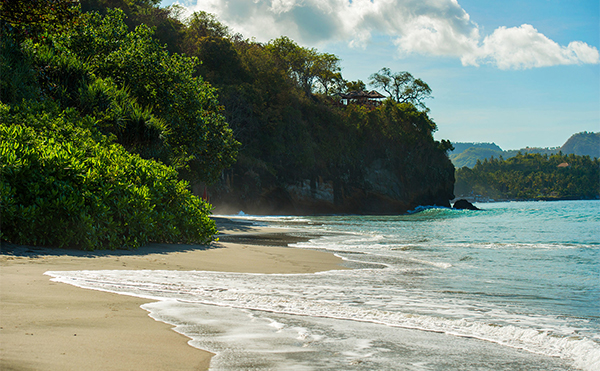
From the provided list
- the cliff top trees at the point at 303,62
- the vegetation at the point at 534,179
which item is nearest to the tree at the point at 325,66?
the cliff top trees at the point at 303,62

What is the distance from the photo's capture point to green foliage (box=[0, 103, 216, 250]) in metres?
6.82

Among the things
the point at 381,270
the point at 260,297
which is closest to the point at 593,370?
the point at 260,297

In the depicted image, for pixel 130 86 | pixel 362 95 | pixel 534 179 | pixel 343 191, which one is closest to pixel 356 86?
pixel 362 95

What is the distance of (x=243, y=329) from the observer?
350cm

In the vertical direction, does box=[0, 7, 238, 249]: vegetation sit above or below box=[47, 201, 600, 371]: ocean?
above

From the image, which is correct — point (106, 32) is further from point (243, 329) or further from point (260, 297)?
point (243, 329)

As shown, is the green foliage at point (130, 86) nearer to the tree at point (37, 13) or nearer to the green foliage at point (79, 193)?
the tree at point (37, 13)

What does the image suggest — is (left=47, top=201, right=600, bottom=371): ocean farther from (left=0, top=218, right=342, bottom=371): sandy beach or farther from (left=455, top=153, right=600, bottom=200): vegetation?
(left=455, top=153, right=600, bottom=200): vegetation

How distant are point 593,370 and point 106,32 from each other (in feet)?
59.1

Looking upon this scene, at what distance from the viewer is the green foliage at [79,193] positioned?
6.82 meters

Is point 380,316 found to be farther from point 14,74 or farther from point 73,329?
point 14,74

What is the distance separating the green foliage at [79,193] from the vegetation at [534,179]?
166497 millimetres

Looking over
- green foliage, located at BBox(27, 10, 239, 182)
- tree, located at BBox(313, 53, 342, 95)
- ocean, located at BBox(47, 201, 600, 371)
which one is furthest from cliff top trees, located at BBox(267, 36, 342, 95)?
ocean, located at BBox(47, 201, 600, 371)

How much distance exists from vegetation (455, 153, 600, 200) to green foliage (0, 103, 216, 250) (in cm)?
Answer: 16650
